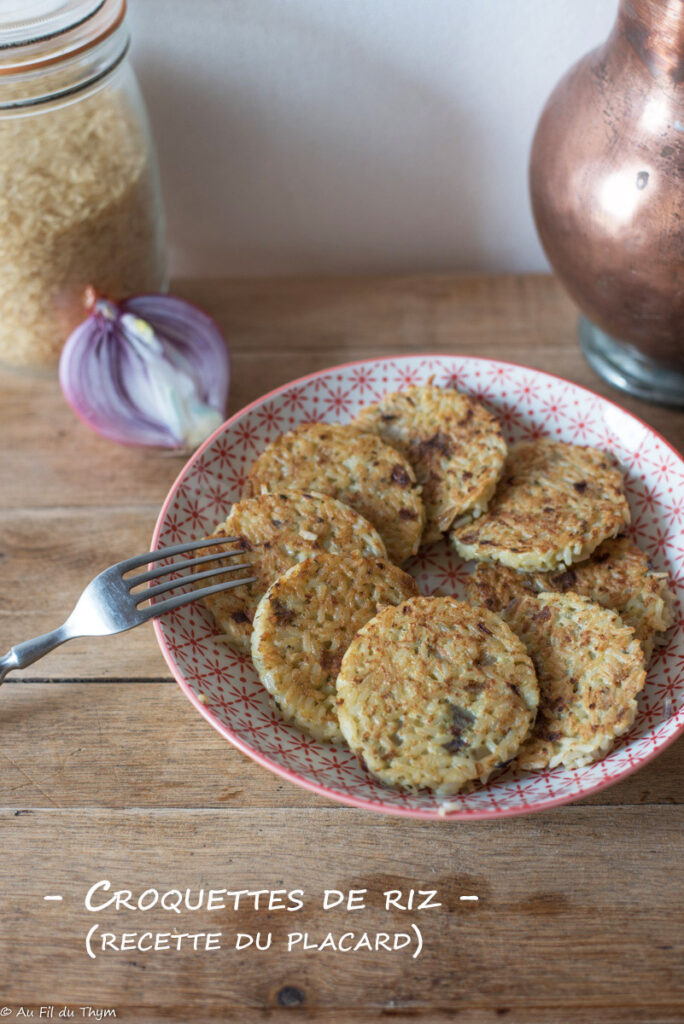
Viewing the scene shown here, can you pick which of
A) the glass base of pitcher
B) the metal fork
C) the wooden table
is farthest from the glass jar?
the glass base of pitcher

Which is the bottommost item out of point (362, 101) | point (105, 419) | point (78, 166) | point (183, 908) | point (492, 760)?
point (183, 908)

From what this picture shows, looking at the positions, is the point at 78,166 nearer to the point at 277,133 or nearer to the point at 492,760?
the point at 277,133

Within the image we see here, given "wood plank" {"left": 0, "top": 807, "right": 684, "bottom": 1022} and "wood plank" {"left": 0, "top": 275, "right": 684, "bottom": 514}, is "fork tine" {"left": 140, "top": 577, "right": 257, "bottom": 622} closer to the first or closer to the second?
"wood plank" {"left": 0, "top": 807, "right": 684, "bottom": 1022}

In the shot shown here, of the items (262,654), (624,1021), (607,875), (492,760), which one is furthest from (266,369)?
(624,1021)

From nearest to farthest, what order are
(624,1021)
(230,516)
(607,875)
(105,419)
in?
(624,1021) < (607,875) < (230,516) < (105,419)

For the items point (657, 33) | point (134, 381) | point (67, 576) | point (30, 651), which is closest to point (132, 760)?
point (30, 651)

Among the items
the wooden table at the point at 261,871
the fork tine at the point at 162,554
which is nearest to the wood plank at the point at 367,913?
the wooden table at the point at 261,871

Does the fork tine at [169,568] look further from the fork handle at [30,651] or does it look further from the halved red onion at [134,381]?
the halved red onion at [134,381]
